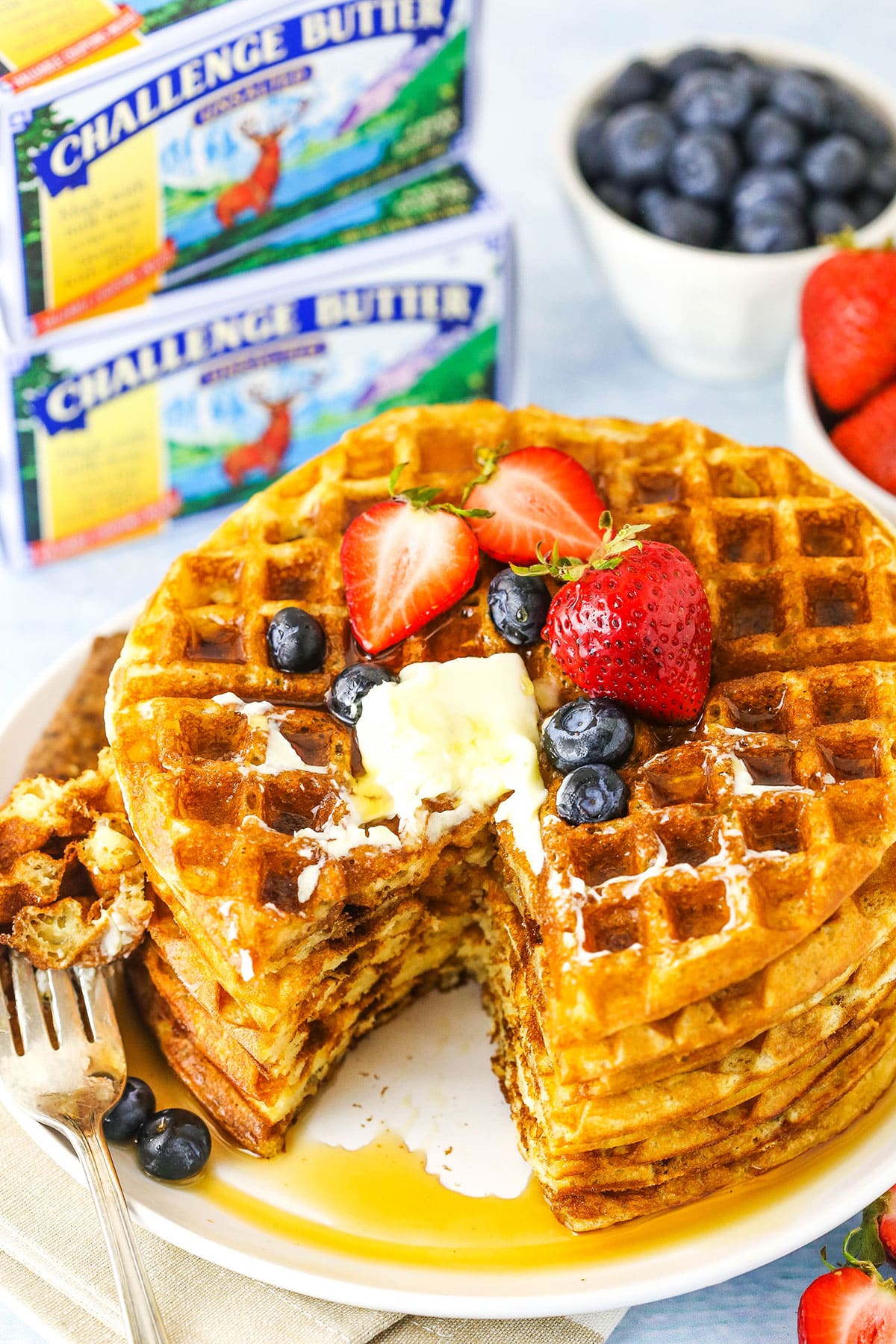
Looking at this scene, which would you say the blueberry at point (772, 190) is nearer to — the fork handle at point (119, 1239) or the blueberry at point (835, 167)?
the blueberry at point (835, 167)

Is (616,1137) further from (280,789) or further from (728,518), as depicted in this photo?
(728,518)

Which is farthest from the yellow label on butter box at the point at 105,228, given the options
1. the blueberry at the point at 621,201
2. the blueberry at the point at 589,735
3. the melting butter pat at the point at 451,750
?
the blueberry at the point at 589,735

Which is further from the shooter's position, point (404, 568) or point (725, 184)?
point (725, 184)

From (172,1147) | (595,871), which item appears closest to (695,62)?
(595,871)

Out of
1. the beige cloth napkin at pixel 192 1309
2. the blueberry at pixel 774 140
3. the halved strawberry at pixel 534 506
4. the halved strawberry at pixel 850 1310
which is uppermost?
the blueberry at pixel 774 140

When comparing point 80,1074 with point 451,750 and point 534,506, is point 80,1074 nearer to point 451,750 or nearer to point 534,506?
point 451,750
